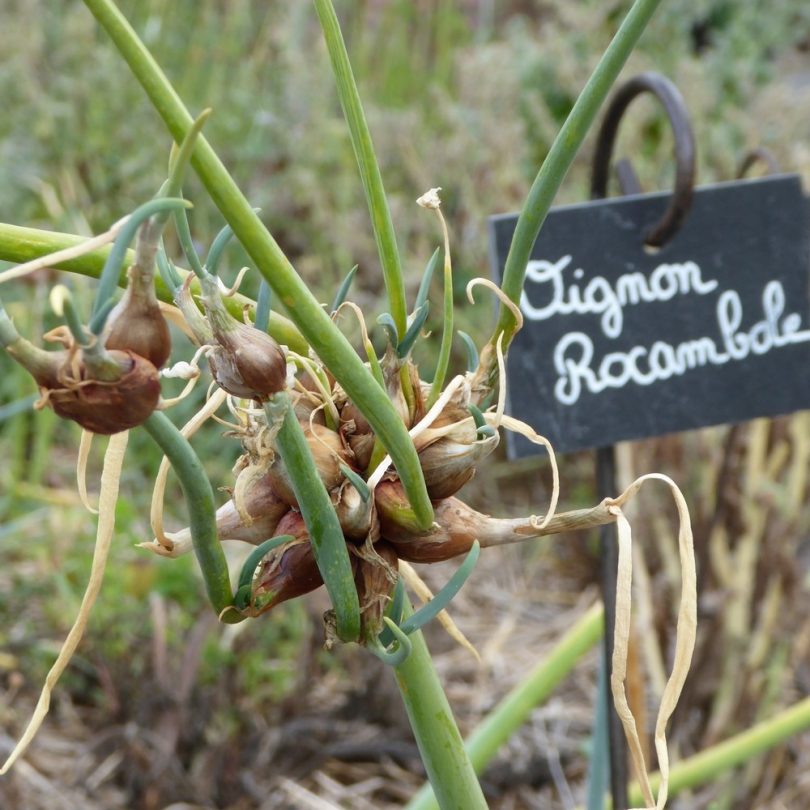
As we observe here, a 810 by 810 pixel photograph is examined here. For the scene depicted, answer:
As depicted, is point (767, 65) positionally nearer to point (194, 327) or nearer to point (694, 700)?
point (694, 700)

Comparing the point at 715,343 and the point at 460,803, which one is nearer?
the point at 460,803

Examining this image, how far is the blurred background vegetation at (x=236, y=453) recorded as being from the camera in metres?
1.05

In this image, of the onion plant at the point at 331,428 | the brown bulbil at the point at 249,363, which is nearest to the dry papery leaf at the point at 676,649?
the onion plant at the point at 331,428

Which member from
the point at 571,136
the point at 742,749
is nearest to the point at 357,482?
the point at 571,136

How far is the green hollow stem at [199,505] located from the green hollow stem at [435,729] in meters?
0.06

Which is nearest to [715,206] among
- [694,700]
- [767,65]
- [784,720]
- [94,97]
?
[784,720]

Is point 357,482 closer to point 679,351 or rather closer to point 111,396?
point 111,396

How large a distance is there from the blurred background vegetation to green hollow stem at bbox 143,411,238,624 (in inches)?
29.1

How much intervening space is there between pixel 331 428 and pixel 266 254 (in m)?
0.10

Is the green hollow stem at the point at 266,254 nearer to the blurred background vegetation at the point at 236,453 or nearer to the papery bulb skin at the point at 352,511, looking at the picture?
the papery bulb skin at the point at 352,511

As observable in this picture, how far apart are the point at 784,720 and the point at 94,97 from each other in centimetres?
162

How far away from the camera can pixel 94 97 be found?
6.20 feet

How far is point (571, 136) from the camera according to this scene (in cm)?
31

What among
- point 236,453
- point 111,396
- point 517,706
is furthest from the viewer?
point 236,453
